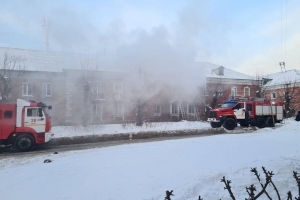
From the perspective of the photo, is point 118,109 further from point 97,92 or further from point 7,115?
point 7,115

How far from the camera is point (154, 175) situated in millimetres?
6047

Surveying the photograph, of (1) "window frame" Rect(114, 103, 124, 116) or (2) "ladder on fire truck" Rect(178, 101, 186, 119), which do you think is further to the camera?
(2) "ladder on fire truck" Rect(178, 101, 186, 119)

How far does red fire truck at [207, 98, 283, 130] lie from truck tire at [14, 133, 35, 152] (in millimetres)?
12372

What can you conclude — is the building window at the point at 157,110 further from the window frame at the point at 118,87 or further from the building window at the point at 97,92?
the building window at the point at 97,92

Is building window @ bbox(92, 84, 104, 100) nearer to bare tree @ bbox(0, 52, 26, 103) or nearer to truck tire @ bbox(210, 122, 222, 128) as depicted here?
bare tree @ bbox(0, 52, 26, 103)

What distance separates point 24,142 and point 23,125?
2.62 feet

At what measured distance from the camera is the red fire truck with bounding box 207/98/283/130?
1908 cm

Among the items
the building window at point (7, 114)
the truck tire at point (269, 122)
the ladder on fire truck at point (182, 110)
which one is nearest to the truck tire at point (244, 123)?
the truck tire at point (269, 122)

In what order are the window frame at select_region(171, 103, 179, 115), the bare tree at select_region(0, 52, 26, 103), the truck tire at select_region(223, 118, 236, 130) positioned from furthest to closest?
the window frame at select_region(171, 103, 179, 115) → the bare tree at select_region(0, 52, 26, 103) → the truck tire at select_region(223, 118, 236, 130)

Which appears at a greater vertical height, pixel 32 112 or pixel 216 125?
pixel 32 112

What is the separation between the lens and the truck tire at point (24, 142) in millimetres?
11977

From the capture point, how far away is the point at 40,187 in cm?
574

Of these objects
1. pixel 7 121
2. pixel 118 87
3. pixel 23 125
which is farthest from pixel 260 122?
pixel 7 121

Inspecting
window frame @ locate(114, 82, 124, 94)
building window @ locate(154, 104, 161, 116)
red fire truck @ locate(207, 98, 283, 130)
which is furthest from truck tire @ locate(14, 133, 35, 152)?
building window @ locate(154, 104, 161, 116)
